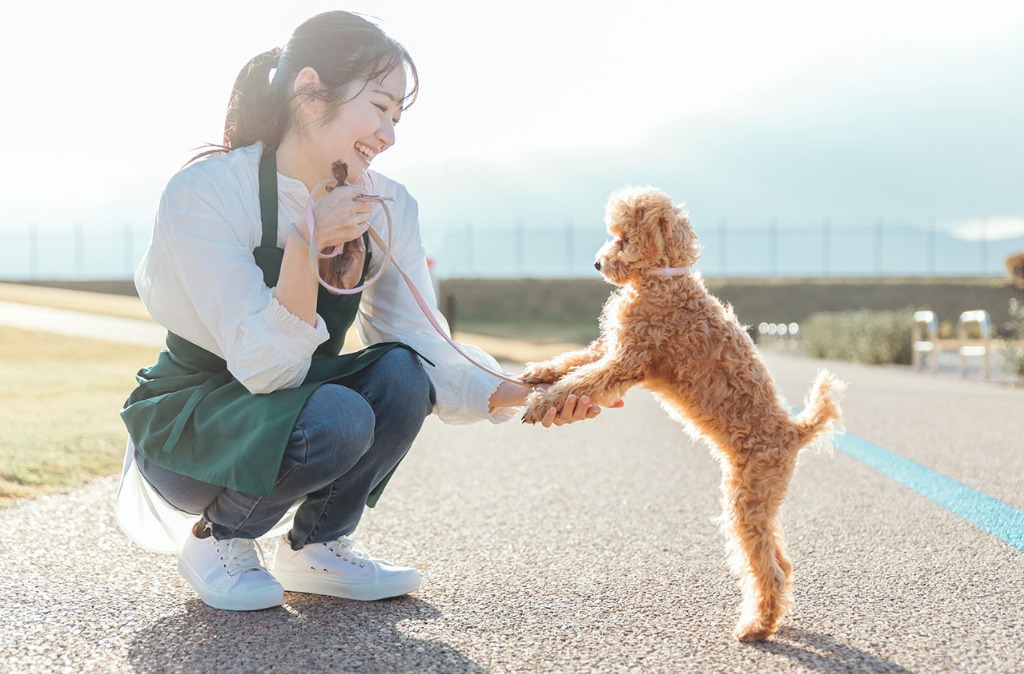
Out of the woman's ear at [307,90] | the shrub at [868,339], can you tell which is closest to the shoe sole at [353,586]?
→ the woman's ear at [307,90]

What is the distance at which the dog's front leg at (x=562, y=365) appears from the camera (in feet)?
9.45

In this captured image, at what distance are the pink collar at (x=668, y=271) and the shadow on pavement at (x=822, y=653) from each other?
102 cm

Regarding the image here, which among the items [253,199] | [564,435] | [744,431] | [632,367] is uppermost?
[253,199]

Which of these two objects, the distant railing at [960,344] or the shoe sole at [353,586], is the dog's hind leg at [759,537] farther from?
the distant railing at [960,344]

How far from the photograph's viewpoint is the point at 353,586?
302cm

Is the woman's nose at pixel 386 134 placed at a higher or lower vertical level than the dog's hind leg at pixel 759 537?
higher

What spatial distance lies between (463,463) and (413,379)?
3.21 meters

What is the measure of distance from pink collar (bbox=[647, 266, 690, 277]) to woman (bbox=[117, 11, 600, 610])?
0.43 m

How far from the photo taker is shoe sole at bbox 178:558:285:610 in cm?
285

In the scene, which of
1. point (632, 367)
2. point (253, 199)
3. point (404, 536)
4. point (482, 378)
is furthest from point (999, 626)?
point (253, 199)

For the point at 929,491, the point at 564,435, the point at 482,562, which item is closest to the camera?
the point at 482,562

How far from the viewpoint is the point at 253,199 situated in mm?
2904

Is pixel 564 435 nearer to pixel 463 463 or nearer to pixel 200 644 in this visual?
pixel 463 463

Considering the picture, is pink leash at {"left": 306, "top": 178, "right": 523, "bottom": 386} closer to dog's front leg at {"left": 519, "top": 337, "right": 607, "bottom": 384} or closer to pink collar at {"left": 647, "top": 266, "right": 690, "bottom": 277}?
dog's front leg at {"left": 519, "top": 337, "right": 607, "bottom": 384}
